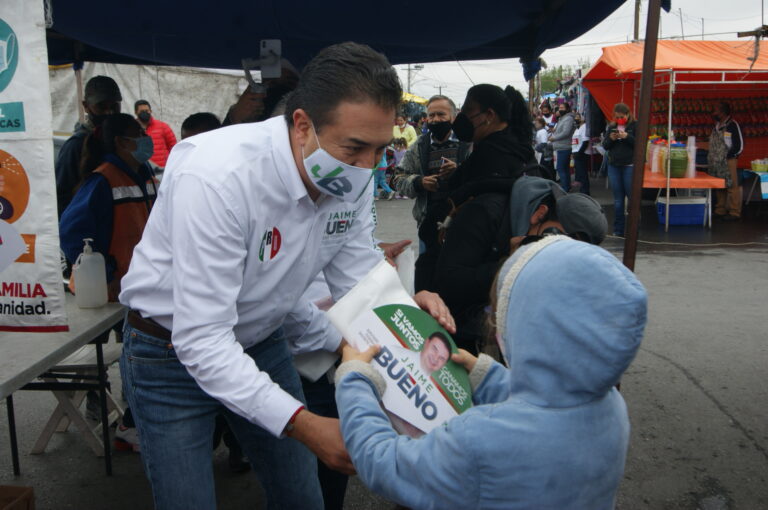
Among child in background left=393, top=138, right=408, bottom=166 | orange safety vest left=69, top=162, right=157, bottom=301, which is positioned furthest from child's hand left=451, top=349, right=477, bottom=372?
child in background left=393, top=138, right=408, bottom=166

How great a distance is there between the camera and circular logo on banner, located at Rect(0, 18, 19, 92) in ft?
7.13

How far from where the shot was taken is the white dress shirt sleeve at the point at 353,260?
86.9 inches

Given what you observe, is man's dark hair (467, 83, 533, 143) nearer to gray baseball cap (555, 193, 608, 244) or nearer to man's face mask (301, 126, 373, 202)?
gray baseball cap (555, 193, 608, 244)

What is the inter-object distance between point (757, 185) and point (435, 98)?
383 inches

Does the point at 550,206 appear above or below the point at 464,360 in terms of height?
above

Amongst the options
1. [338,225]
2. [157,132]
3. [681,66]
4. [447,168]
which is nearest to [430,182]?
[447,168]

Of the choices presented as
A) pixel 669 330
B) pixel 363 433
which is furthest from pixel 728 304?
pixel 363 433

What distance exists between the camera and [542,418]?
4.39 ft

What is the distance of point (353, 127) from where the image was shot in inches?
63.8

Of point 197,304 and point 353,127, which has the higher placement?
point 353,127

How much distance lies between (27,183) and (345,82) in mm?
1291

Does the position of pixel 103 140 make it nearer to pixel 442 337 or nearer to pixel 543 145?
pixel 442 337

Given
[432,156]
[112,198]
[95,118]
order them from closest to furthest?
[112,198] < [95,118] < [432,156]

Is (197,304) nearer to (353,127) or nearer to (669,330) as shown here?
(353,127)
